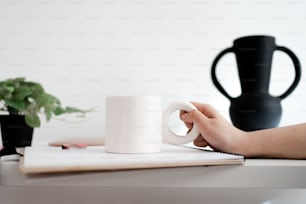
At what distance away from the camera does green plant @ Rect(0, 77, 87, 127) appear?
27.4 inches

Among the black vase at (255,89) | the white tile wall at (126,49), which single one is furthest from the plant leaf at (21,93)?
the black vase at (255,89)

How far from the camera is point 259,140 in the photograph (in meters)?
0.51

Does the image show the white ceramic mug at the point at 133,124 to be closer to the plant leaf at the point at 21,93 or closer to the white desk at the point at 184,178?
the white desk at the point at 184,178

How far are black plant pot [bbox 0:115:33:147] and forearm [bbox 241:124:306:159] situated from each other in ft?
1.31

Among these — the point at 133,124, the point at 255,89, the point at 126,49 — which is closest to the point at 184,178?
the point at 133,124

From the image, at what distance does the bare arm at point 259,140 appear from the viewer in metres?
0.50

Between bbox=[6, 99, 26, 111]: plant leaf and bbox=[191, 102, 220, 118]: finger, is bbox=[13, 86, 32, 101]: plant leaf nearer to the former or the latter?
bbox=[6, 99, 26, 111]: plant leaf

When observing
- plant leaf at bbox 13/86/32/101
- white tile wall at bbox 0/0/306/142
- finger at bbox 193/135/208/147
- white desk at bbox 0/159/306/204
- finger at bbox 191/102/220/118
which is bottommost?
white desk at bbox 0/159/306/204

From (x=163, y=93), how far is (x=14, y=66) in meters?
0.35

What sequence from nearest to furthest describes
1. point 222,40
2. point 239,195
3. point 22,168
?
1. point 22,168
2. point 239,195
3. point 222,40

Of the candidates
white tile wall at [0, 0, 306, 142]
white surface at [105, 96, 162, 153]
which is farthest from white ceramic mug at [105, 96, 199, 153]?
white tile wall at [0, 0, 306, 142]

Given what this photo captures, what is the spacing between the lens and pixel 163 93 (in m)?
0.95

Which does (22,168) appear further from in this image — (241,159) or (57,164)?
(241,159)

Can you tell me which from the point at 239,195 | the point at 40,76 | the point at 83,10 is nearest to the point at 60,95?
the point at 40,76
